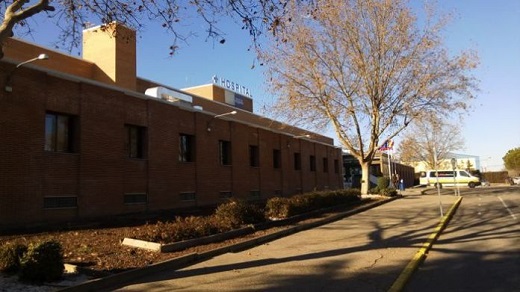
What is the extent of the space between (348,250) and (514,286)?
4407mm

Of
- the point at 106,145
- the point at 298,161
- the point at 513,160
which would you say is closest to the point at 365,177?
the point at 298,161

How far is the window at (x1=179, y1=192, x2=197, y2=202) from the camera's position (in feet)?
82.4

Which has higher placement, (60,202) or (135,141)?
(135,141)

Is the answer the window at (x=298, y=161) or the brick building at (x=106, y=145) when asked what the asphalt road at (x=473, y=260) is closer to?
the brick building at (x=106, y=145)

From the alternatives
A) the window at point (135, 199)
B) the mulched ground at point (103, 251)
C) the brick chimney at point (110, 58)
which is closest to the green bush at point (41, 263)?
the mulched ground at point (103, 251)

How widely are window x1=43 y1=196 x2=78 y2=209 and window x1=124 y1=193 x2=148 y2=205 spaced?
2971mm

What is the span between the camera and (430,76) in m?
30.2

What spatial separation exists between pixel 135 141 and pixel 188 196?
4.60 metres

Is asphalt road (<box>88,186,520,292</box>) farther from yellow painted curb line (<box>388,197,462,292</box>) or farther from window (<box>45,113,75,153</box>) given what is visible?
window (<box>45,113,75,153</box>)

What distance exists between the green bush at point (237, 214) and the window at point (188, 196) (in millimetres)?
9716

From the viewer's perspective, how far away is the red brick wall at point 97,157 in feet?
53.6

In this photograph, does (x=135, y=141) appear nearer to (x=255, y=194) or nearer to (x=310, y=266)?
(x=255, y=194)

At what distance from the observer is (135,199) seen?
71.4 ft

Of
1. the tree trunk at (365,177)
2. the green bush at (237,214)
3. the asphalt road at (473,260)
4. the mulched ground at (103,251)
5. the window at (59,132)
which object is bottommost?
the asphalt road at (473,260)
